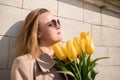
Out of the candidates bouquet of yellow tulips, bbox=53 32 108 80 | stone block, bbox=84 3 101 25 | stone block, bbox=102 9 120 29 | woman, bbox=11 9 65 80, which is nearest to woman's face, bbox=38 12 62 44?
woman, bbox=11 9 65 80

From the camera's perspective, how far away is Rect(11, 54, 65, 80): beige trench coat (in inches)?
53.5

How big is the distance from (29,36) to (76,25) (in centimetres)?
66

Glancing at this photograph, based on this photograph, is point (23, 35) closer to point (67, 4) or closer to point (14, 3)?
point (14, 3)

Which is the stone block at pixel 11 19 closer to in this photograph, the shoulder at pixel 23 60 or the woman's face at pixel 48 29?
the woman's face at pixel 48 29

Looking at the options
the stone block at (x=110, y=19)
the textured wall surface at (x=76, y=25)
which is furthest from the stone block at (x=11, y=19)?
the stone block at (x=110, y=19)

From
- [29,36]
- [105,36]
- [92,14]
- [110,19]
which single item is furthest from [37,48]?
[110,19]

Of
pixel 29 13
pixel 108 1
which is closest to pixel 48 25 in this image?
pixel 29 13

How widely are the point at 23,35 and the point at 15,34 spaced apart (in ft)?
0.32

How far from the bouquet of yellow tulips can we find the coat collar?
0.19 metres

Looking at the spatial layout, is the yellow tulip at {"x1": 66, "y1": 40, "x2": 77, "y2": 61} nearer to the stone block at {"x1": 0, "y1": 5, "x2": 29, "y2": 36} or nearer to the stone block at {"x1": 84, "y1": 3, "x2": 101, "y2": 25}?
the stone block at {"x1": 0, "y1": 5, "x2": 29, "y2": 36}

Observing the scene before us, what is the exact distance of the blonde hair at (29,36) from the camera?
1.52 meters

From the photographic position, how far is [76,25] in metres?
2.10

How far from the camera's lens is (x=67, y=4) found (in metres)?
2.03

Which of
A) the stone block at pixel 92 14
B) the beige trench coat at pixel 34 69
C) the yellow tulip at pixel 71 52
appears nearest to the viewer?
the yellow tulip at pixel 71 52
